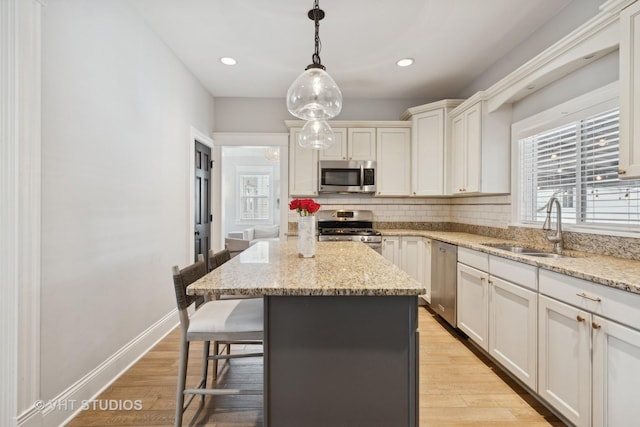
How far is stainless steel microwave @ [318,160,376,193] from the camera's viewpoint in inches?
163

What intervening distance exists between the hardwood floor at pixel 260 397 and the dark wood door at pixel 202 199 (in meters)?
1.57

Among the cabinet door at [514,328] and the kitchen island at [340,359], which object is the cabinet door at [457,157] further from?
the kitchen island at [340,359]

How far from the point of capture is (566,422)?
170cm

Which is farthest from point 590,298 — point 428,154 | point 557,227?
point 428,154

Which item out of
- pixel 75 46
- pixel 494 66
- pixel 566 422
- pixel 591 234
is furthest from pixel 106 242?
pixel 494 66

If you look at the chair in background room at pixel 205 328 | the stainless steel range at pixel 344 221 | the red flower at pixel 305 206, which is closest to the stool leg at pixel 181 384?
the chair in background room at pixel 205 328

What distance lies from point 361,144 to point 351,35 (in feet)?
5.16

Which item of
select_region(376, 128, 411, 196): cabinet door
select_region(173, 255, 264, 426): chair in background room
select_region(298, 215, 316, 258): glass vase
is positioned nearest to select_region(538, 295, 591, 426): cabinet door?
select_region(298, 215, 316, 258): glass vase

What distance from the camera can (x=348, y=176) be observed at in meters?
4.16

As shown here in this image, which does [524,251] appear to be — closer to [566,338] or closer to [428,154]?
[566,338]

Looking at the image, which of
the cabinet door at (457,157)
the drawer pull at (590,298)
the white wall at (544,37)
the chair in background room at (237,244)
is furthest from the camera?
the cabinet door at (457,157)

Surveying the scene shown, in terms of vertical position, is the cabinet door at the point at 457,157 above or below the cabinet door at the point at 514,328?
above

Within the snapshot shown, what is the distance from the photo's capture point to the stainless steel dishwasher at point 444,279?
2963 mm

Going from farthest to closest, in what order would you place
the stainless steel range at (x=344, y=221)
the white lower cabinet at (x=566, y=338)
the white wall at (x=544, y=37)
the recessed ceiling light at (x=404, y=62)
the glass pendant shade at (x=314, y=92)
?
the stainless steel range at (x=344, y=221), the recessed ceiling light at (x=404, y=62), the white wall at (x=544, y=37), the glass pendant shade at (x=314, y=92), the white lower cabinet at (x=566, y=338)
